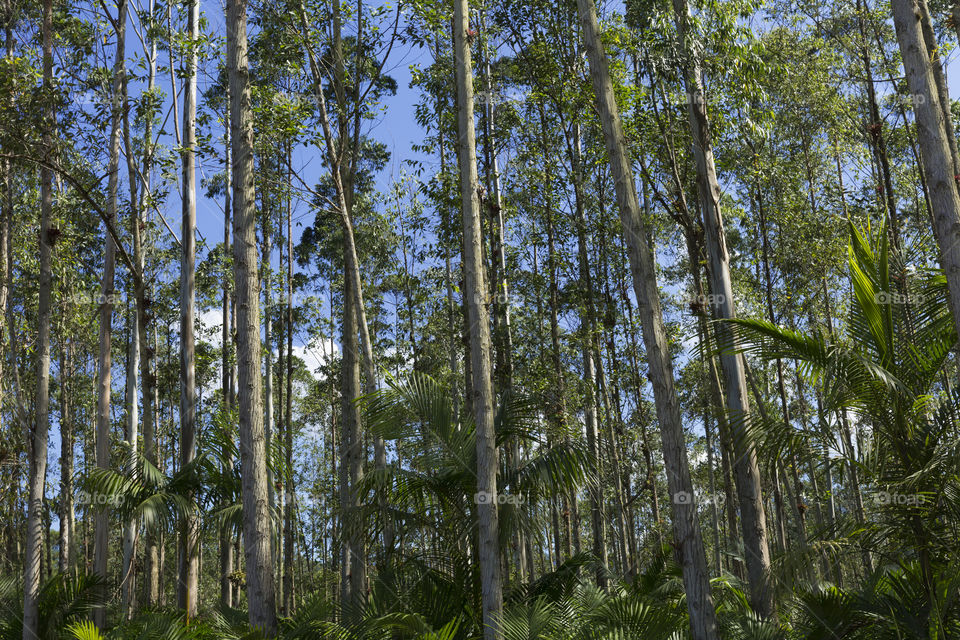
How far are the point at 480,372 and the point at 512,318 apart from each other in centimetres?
1381

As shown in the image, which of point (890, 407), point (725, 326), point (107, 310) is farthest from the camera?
point (107, 310)

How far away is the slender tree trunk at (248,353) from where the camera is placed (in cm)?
745

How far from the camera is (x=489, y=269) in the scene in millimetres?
14664

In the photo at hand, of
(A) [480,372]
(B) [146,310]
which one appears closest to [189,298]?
(B) [146,310]

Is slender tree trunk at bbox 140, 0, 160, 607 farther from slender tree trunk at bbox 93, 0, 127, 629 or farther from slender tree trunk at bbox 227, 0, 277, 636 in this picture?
slender tree trunk at bbox 227, 0, 277, 636

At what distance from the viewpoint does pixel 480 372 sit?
6.84 m

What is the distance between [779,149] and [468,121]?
14590mm

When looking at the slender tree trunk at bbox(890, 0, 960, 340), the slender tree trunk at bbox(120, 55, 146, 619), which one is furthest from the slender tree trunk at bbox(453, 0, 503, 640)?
the slender tree trunk at bbox(120, 55, 146, 619)

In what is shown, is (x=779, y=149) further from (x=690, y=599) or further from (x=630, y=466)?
(x=690, y=599)

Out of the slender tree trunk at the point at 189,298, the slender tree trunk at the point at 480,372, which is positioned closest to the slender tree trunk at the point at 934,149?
the slender tree trunk at the point at 480,372

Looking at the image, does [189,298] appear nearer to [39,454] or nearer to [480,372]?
[39,454]

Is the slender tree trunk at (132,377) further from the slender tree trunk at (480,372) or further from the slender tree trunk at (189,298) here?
the slender tree trunk at (480,372)

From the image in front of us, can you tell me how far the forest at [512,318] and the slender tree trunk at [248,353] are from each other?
39mm

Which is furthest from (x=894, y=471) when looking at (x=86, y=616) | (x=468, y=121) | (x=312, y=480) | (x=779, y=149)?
(x=312, y=480)
